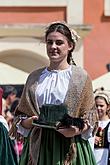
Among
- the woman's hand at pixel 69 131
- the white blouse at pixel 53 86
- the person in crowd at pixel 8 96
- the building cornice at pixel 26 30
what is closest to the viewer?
the woman's hand at pixel 69 131

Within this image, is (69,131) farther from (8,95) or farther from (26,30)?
(26,30)

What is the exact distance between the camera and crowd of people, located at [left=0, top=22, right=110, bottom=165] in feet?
11.9

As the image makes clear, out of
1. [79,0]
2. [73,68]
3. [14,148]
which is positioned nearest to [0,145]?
[14,148]

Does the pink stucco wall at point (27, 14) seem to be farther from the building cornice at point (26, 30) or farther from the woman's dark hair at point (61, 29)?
the woman's dark hair at point (61, 29)

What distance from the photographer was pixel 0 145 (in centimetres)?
513

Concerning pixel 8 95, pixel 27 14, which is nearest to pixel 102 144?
pixel 8 95

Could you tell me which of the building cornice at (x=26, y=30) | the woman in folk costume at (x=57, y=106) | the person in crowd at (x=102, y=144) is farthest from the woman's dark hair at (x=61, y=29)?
the building cornice at (x=26, y=30)

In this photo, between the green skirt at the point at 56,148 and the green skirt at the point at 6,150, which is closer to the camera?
the green skirt at the point at 56,148

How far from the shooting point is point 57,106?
3.63 metres

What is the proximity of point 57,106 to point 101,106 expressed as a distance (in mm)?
2460

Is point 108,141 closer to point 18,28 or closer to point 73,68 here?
point 73,68

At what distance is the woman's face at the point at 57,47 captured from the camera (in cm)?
371

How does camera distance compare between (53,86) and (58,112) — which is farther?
(53,86)

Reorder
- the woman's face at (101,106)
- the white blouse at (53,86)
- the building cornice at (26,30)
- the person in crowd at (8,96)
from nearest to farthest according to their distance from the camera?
the white blouse at (53,86) → the woman's face at (101,106) → the person in crowd at (8,96) → the building cornice at (26,30)
